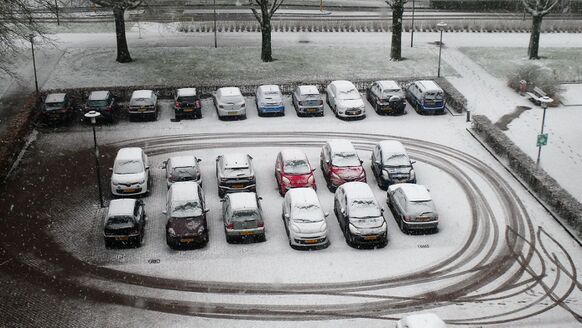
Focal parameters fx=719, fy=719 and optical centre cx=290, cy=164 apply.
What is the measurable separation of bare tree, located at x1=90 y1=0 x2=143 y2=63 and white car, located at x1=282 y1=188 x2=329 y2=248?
2270cm

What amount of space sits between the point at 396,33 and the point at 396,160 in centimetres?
1853

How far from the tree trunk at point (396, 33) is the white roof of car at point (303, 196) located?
2262 centimetres

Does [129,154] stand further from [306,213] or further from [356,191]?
[356,191]

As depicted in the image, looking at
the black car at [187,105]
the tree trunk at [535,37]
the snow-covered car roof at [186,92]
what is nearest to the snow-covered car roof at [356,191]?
the black car at [187,105]

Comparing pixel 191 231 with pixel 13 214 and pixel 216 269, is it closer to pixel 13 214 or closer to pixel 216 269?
pixel 216 269

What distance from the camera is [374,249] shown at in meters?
27.5

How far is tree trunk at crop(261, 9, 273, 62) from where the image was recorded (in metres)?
47.3

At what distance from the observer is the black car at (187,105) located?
3959cm

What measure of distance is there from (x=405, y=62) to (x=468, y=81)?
492 centimetres

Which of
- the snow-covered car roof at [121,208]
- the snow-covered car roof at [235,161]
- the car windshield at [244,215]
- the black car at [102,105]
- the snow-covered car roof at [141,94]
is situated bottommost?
the car windshield at [244,215]

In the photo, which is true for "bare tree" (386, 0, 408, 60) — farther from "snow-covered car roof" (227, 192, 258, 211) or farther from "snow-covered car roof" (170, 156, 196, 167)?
"snow-covered car roof" (227, 192, 258, 211)

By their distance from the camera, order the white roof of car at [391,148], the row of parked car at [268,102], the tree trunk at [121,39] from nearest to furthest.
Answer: the white roof of car at [391,148], the row of parked car at [268,102], the tree trunk at [121,39]

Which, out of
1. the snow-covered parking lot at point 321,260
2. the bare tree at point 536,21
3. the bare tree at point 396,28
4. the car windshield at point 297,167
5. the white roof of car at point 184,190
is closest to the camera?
the snow-covered parking lot at point 321,260

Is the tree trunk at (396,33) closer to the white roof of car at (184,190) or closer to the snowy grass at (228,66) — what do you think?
the snowy grass at (228,66)
